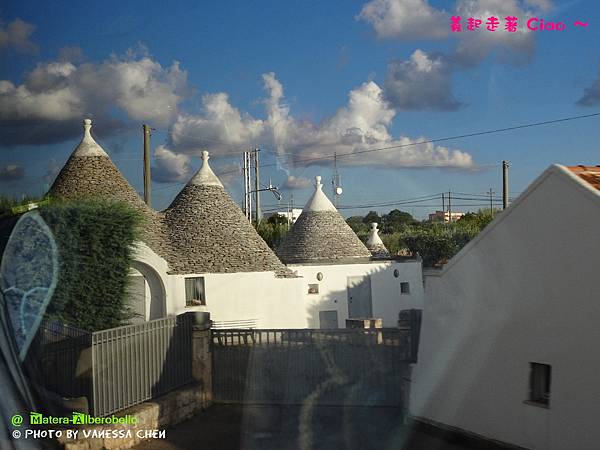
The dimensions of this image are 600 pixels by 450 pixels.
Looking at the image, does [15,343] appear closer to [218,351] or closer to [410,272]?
[218,351]

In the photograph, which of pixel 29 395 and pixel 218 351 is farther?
pixel 218 351

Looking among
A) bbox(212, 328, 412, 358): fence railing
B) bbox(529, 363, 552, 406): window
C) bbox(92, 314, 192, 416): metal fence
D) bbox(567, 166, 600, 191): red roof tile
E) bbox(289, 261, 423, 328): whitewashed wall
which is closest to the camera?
bbox(567, 166, 600, 191): red roof tile

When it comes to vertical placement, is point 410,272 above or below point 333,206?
below

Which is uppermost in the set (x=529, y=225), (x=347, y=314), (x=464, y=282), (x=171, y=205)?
(x=171, y=205)

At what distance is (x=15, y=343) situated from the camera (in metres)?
7.14

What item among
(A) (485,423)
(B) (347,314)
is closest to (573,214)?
(A) (485,423)

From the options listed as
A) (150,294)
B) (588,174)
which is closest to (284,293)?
(150,294)

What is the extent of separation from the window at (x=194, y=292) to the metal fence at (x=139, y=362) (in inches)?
300

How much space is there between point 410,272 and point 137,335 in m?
14.5

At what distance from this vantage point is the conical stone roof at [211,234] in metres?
18.1

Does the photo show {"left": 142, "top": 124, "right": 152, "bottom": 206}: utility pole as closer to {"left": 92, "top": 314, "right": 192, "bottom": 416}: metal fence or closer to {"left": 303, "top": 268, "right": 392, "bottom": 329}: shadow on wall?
{"left": 303, "top": 268, "right": 392, "bottom": 329}: shadow on wall

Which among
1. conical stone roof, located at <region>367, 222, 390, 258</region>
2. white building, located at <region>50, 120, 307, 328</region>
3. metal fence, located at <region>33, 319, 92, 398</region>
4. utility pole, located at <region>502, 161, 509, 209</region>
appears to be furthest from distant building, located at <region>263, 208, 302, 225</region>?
metal fence, located at <region>33, 319, 92, 398</region>

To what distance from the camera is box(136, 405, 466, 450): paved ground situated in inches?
314

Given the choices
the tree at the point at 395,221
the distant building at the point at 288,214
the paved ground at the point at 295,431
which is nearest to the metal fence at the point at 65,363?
the paved ground at the point at 295,431
